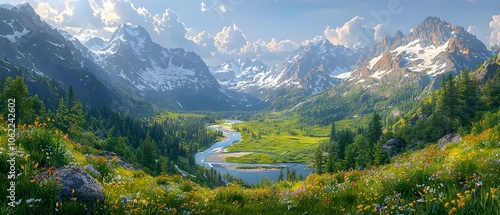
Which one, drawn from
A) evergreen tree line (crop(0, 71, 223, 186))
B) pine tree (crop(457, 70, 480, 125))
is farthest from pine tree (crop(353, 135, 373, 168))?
evergreen tree line (crop(0, 71, 223, 186))

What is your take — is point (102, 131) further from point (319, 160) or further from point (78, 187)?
point (78, 187)

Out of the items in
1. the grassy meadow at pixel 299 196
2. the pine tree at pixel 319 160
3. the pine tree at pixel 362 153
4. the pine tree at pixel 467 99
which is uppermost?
the pine tree at pixel 467 99

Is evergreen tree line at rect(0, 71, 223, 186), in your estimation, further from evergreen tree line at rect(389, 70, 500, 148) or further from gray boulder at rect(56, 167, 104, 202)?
evergreen tree line at rect(389, 70, 500, 148)

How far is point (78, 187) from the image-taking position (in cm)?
636

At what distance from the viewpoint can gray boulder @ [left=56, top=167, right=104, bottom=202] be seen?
6.13 m

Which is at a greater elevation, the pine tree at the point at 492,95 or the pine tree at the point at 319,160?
the pine tree at the point at 492,95

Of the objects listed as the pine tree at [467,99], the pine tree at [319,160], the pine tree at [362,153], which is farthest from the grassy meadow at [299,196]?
the pine tree at [467,99]

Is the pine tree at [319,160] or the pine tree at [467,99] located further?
the pine tree at [319,160]

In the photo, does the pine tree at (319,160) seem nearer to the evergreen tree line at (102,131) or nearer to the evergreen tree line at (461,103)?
the evergreen tree line at (461,103)

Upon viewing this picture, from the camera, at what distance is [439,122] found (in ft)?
277

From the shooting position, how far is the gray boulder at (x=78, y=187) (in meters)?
6.13

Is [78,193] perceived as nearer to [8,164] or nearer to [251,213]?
[8,164]

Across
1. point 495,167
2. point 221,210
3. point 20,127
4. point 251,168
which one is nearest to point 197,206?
point 221,210

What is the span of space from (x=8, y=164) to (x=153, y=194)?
12.5ft
